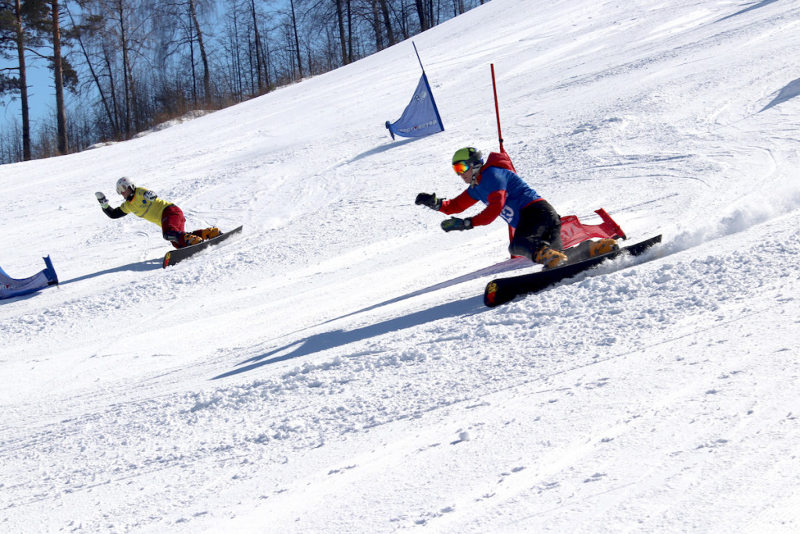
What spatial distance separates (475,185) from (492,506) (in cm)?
397

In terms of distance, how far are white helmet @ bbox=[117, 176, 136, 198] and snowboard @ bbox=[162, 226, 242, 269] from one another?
134cm

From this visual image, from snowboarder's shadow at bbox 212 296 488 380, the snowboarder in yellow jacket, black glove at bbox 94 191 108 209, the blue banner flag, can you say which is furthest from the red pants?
snowboarder's shadow at bbox 212 296 488 380

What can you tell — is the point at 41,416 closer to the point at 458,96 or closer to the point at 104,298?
the point at 104,298

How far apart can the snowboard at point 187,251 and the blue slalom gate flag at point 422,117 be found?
5.33 metres

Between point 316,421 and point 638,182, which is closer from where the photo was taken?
point 316,421

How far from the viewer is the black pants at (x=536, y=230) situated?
6.21 m

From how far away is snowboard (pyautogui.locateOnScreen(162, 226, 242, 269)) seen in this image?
10291 mm

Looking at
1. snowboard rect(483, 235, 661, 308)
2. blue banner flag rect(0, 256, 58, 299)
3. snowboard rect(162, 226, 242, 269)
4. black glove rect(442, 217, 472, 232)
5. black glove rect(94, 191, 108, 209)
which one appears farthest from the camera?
black glove rect(94, 191, 108, 209)


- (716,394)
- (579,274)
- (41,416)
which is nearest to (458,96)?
(579,274)

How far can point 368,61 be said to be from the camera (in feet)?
86.4

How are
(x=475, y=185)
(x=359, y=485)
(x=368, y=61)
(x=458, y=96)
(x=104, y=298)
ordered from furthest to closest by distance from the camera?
(x=368, y=61) < (x=458, y=96) < (x=104, y=298) < (x=475, y=185) < (x=359, y=485)

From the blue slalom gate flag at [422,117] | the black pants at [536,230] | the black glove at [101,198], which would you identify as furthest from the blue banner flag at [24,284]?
the blue slalom gate flag at [422,117]

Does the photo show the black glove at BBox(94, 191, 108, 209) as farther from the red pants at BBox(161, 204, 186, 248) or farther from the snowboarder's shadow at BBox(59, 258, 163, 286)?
the snowboarder's shadow at BBox(59, 258, 163, 286)

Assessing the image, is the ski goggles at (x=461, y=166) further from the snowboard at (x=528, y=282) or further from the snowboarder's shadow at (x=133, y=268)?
the snowboarder's shadow at (x=133, y=268)
